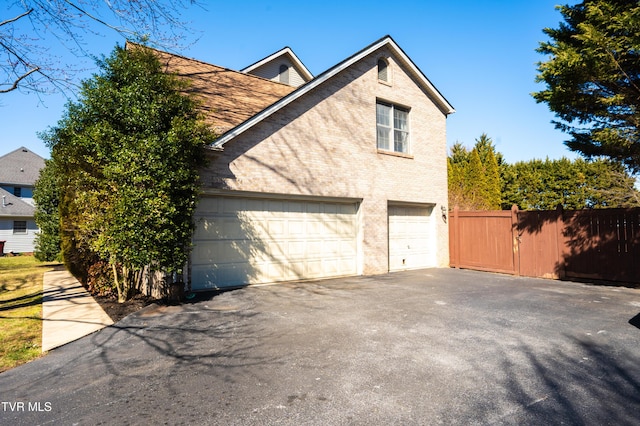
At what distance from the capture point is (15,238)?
2752 centimetres

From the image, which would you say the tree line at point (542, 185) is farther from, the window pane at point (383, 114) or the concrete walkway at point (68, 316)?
the concrete walkway at point (68, 316)

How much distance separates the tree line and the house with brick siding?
861 centimetres

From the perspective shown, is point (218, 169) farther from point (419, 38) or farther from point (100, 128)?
point (419, 38)

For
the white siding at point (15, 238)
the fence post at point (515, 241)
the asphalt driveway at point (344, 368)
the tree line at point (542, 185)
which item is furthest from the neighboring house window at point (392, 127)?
the white siding at point (15, 238)

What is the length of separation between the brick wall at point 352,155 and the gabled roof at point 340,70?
22 centimetres

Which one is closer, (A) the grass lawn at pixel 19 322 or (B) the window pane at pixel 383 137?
(A) the grass lawn at pixel 19 322

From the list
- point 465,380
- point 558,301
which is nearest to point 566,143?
point 558,301

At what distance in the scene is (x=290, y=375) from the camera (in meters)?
3.90

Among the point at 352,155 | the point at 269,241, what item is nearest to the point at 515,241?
the point at 352,155

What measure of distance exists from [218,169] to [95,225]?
3.08m

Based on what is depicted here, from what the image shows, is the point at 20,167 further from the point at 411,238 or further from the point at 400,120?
the point at 411,238

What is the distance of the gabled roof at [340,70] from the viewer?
9.26m

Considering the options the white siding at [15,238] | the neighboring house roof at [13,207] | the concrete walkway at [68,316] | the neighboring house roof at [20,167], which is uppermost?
the neighboring house roof at [20,167]

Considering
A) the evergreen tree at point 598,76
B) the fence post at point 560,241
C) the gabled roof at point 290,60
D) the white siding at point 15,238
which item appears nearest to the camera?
the evergreen tree at point 598,76
